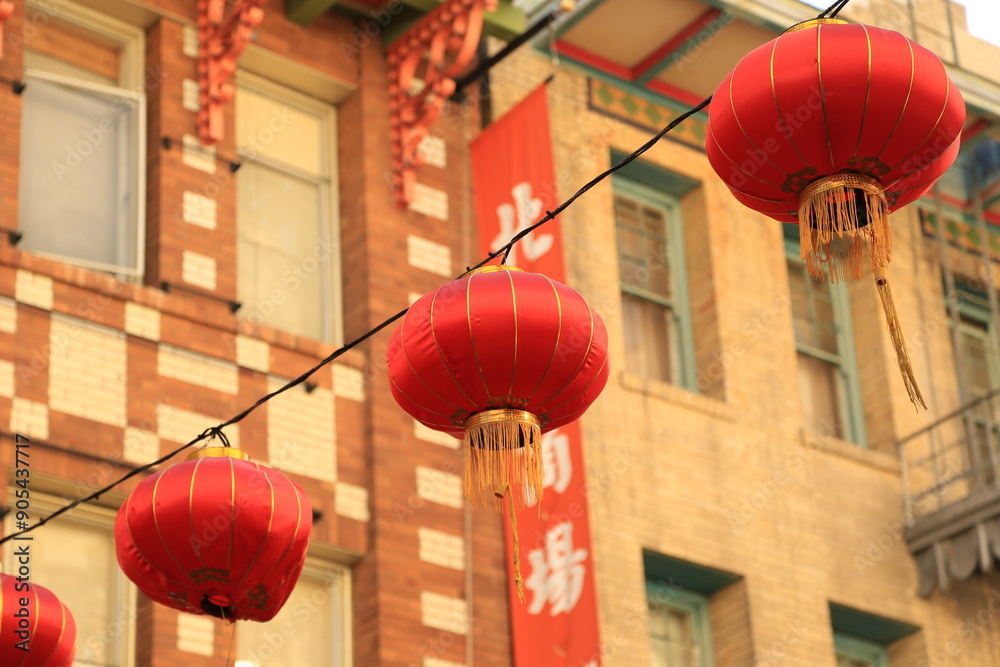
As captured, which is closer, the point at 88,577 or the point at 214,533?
the point at 214,533

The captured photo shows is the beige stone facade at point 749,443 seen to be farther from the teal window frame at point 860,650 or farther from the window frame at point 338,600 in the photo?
the window frame at point 338,600

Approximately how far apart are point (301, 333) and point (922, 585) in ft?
21.1

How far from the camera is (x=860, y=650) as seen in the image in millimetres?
18375

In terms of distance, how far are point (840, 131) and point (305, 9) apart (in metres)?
8.54

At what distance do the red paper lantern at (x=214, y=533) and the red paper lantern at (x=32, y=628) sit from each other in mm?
536

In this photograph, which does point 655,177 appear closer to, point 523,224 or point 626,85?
point 626,85

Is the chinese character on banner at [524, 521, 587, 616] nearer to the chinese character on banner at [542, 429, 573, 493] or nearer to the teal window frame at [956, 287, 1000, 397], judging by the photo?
the chinese character on banner at [542, 429, 573, 493]

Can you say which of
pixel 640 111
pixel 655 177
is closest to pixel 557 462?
pixel 655 177

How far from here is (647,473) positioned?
17.0 meters

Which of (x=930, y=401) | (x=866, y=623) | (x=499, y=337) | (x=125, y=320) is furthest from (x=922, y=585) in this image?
(x=499, y=337)

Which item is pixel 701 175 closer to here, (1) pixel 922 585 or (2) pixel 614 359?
(2) pixel 614 359

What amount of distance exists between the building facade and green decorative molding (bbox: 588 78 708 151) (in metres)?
0.03

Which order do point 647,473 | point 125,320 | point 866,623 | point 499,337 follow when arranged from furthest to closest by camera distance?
point 866,623 < point 647,473 < point 125,320 < point 499,337

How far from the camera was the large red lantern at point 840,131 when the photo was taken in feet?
29.8
